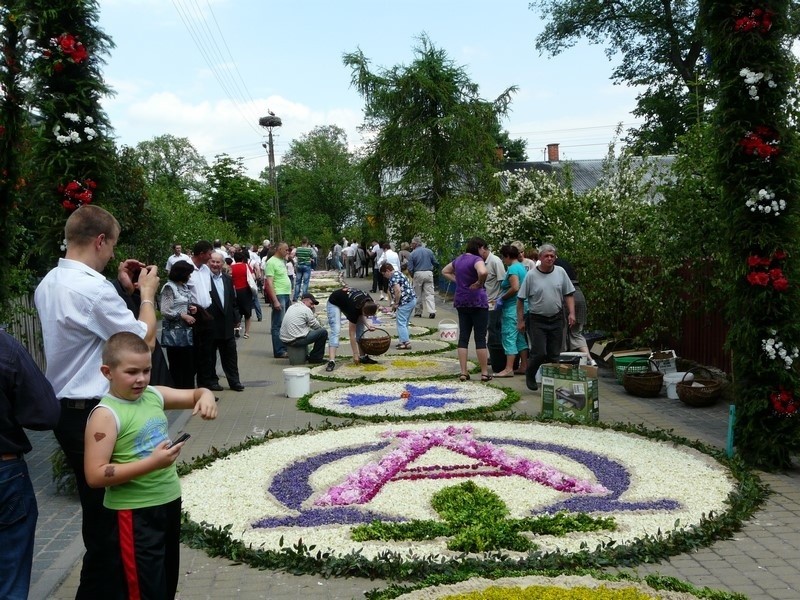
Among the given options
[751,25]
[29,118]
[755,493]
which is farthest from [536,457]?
[29,118]

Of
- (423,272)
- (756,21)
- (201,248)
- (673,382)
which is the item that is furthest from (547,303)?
(423,272)

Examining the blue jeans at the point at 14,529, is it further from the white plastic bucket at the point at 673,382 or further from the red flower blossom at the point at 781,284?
the white plastic bucket at the point at 673,382

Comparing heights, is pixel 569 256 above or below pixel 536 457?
above

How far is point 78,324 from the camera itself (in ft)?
14.9

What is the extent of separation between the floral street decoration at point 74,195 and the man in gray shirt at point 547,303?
614 centimetres

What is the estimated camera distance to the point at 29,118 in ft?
25.3

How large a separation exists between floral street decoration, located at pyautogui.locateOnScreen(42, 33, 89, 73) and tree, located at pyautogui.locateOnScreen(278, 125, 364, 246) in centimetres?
6097

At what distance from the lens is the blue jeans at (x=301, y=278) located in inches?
1071

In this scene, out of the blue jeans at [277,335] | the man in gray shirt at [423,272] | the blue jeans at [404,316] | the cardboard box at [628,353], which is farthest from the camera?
the man in gray shirt at [423,272]

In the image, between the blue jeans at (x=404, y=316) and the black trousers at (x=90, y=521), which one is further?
the blue jeans at (x=404, y=316)

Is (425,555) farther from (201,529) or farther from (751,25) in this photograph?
(751,25)

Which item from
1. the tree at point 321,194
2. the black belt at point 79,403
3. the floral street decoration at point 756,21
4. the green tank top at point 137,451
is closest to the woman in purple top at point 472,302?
the floral street decoration at point 756,21

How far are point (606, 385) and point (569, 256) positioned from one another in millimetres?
3751

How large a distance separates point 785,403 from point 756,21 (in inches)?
138
